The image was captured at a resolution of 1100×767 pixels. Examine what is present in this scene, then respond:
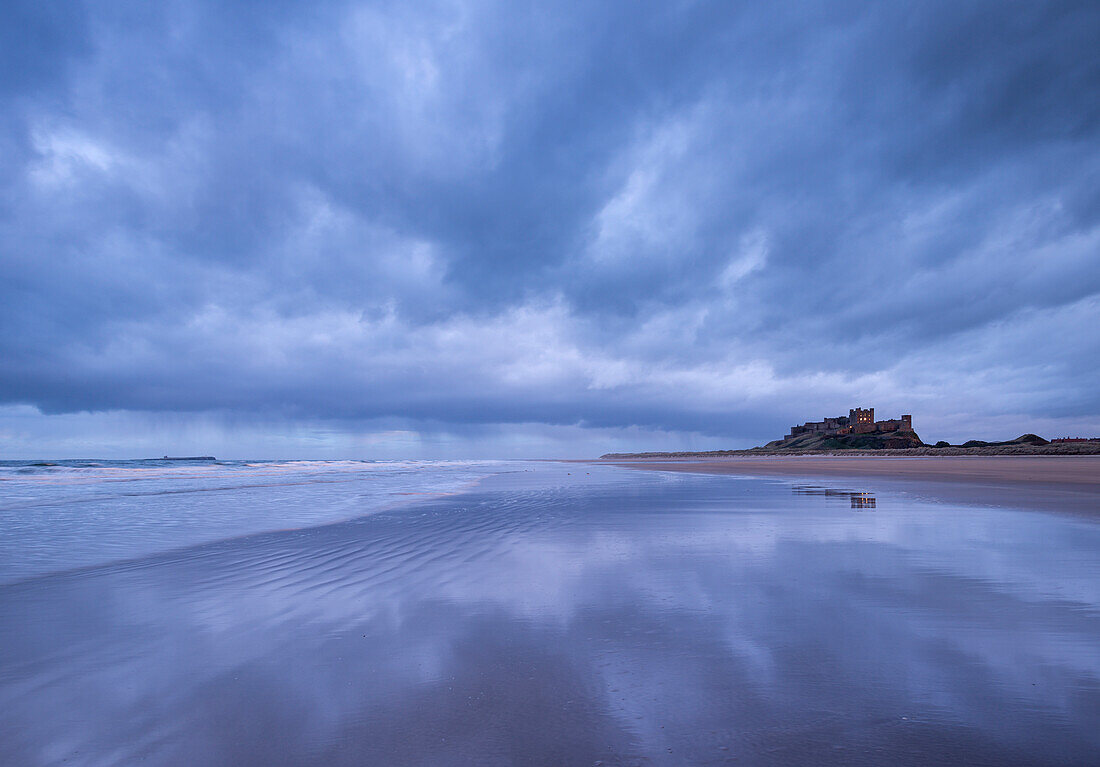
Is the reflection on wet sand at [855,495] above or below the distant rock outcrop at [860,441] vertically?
below

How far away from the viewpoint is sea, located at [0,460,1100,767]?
2576 millimetres

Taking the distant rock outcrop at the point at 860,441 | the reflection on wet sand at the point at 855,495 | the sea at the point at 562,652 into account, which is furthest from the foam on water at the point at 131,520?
the distant rock outcrop at the point at 860,441

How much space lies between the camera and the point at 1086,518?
10031 millimetres

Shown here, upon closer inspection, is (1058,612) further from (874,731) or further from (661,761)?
(661,761)

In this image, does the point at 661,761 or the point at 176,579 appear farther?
the point at 176,579

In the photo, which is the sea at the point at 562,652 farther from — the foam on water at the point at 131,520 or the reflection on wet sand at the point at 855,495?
the reflection on wet sand at the point at 855,495

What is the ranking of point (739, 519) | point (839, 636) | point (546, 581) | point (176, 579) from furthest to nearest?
1. point (739, 519)
2. point (176, 579)
3. point (546, 581)
4. point (839, 636)

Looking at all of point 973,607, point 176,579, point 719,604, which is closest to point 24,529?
point 176,579

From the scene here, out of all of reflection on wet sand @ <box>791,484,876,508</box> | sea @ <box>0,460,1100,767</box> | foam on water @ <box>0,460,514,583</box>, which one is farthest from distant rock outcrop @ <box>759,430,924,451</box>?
sea @ <box>0,460,1100,767</box>

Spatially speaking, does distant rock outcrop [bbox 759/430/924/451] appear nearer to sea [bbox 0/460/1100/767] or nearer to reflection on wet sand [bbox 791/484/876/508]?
reflection on wet sand [bbox 791/484/876/508]

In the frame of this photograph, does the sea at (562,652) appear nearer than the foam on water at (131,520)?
Yes

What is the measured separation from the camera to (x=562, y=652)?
3736 mm

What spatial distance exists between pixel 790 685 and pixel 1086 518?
11174mm

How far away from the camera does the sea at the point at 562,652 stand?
8.45 ft
